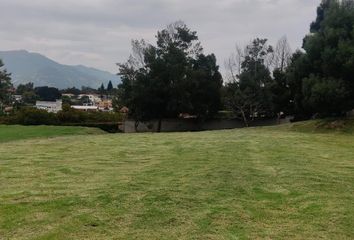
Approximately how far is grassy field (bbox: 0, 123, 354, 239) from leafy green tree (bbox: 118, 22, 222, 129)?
24554 mm

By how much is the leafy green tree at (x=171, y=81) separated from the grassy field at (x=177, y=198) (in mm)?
24554

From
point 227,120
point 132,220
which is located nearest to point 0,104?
point 227,120

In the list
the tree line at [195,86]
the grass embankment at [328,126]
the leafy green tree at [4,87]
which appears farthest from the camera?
the leafy green tree at [4,87]

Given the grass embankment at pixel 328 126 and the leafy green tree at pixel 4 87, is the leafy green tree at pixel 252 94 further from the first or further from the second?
the leafy green tree at pixel 4 87

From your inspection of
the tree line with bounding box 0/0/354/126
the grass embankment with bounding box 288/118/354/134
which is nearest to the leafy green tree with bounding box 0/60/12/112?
the tree line with bounding box 0/0/354/126

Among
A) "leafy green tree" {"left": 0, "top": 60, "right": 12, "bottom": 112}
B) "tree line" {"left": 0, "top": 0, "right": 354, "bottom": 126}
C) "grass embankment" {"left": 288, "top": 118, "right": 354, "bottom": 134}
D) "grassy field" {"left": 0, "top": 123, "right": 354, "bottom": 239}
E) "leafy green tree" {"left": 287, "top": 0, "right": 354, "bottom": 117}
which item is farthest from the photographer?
"leafy green tree" {"left": 0, "top": 60, "right": 12, "bottom": 112}

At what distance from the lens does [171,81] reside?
37.0 meters

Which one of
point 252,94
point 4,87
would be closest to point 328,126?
point 252,94

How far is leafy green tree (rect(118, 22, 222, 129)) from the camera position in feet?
120

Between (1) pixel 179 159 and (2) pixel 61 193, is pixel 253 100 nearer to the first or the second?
(1) pixel 179 159

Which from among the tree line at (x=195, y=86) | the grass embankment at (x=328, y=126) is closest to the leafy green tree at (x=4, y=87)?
the tree line at (x=195, y=86)

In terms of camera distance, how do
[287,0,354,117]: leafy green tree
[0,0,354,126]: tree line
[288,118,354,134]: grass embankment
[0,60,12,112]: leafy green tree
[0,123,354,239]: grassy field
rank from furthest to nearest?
[0,60,12,112]: leafy green tree, [0,0,354,126]: tree line, [288,118,354,134]: grass embankment, [287,0,354,117]: leafy green tree, [0,123,354,239]: grassy field

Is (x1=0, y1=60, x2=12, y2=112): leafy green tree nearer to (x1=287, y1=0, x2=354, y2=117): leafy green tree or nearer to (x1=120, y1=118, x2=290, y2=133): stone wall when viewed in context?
(x1=120, y1=118, x2=290, y2=133): stone wall

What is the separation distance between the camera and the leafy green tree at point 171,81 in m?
36.7
